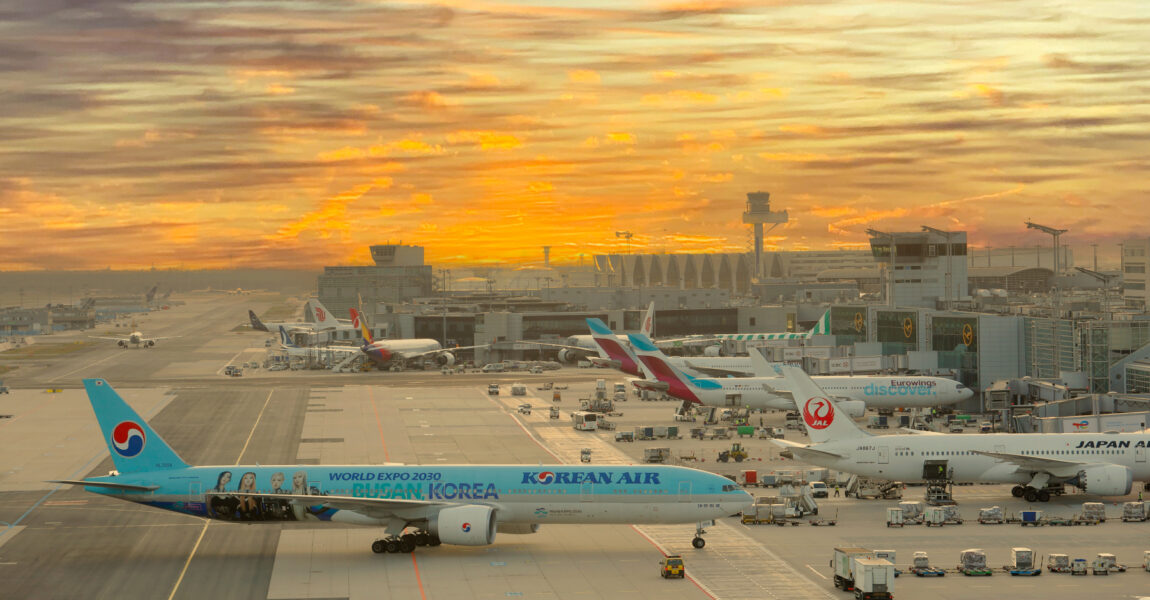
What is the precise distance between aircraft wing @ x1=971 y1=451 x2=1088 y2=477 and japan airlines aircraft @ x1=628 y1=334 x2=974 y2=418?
39056mm

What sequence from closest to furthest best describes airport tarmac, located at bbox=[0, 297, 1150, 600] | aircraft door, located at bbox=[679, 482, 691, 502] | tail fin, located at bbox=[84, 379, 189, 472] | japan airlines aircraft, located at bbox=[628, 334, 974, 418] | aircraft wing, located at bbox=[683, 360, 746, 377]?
airport tarmac, located at bbox=[0, 297, 1150, 600], aircraft door, located at bbox=[679, 482, 691, 502], tail fin, located at bbox=[84, 379, 189, 472], japan airlines aircraft, located at bbox=[628, 334, 974, 418], aircraft wing, located at bbox=[683, 360, 746, 377]

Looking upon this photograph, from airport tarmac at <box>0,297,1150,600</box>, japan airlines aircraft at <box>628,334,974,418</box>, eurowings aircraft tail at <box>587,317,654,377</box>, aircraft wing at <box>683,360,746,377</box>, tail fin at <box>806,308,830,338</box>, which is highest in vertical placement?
tail fin at <box>806,308,830,338</box>

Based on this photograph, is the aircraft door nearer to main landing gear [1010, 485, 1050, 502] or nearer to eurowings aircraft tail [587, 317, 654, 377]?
main landing gear [1010, 485, 1050, 502]

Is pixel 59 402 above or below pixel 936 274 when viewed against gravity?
below

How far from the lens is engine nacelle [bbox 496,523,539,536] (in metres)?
54.4

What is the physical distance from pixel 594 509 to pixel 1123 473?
31.9 m

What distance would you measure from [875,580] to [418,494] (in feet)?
68.0

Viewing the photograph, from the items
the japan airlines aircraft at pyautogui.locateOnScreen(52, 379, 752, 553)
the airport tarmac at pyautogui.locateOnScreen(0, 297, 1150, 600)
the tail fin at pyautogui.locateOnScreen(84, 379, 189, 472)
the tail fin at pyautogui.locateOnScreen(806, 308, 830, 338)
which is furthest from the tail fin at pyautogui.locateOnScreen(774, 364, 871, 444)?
the tail fin at pyautogui.locateOnScreen(806, 308, 830, 338)

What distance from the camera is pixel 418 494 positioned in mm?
53375

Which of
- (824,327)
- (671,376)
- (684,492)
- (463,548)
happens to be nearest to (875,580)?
(684,492)

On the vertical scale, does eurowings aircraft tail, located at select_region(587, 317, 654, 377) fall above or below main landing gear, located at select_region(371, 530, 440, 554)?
above

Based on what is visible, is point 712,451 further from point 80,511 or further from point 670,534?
point 80,511

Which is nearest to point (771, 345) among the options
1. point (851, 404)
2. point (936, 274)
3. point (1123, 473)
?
point (936, 274)

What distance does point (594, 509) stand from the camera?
52969 millimetres
